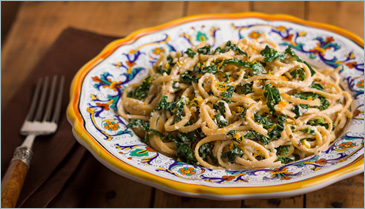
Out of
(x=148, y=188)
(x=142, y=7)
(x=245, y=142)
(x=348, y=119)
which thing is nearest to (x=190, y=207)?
(x=148, y=188)

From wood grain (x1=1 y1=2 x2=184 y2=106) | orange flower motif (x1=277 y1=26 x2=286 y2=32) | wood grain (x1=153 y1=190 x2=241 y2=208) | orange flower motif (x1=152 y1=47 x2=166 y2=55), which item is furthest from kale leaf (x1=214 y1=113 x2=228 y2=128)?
wood grain (x1=1 y1=2 x2=184 y2=106)

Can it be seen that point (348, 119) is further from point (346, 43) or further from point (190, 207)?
point (190, 207)

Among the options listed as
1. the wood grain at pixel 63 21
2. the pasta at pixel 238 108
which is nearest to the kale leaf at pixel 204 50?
the pasta at pixel 238 108

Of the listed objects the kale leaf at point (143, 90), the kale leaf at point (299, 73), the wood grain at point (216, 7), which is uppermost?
the wood grain at point (216, 7)

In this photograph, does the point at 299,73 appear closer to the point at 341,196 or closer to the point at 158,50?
the point at 341,196

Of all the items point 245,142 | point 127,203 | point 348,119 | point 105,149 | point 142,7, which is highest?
point 142,7

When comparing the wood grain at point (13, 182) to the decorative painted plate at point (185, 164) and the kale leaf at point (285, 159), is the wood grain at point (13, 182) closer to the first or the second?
the decorative painted plate at point (185, 164)

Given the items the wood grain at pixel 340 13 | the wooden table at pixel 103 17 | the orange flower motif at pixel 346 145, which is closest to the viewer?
the orange flower motif at pixel 346 145

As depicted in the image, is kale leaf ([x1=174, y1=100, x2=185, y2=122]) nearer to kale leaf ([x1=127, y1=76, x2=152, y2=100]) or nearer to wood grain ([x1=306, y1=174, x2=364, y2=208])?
kale leaf ([x1=127, y1=76, x2=152, y2=100])
